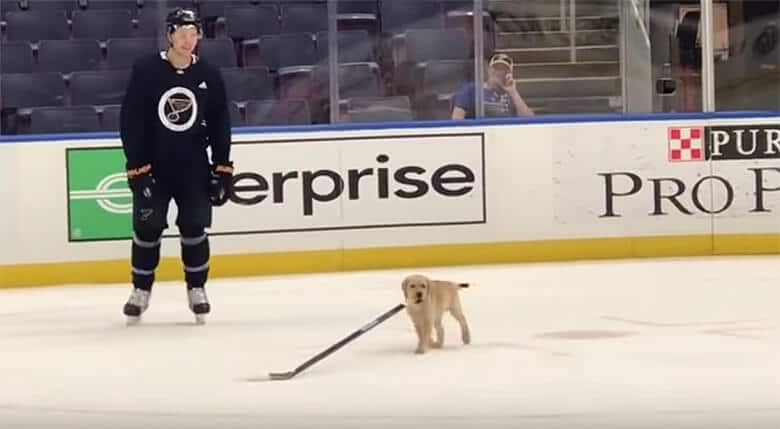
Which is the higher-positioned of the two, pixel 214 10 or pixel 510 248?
pixel 214 10

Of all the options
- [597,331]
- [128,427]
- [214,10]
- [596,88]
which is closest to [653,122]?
[596,88]

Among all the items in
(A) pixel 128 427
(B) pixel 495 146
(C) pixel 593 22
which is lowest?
(A) pixel 128 427

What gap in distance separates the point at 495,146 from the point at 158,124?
3274mm

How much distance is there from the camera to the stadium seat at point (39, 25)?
10211mm

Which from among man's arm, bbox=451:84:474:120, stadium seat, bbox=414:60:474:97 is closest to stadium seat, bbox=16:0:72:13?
stadium seat, bbox=414:60:474:97

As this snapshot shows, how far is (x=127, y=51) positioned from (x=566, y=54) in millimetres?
2836

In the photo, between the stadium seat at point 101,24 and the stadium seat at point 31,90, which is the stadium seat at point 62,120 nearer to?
the stadium seat at point 31,90

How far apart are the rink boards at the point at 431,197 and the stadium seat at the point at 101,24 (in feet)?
3.92

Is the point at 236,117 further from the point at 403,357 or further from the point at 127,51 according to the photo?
the point at 403,357

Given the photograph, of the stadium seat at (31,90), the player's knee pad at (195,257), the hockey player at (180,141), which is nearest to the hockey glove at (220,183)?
the hockey player at (180,141)

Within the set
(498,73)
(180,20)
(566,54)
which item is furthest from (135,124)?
(566,54)

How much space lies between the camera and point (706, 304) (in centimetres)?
754

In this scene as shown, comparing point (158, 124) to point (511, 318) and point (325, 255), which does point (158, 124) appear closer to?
point (511, 318)

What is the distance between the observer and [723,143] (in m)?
9.98
